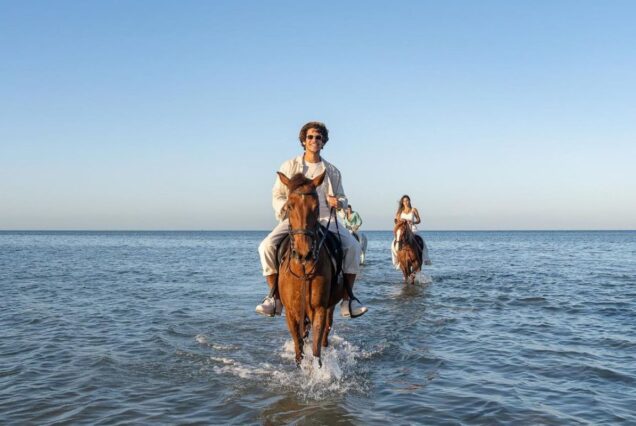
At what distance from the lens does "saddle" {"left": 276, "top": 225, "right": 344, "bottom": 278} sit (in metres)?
7.42

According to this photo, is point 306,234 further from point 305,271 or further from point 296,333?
→ point 296,333

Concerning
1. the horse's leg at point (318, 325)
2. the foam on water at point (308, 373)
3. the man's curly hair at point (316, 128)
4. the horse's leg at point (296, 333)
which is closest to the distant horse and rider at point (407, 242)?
the foam on water at point (308, 373)

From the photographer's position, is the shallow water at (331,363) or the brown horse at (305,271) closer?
the brown horse at (305,271)

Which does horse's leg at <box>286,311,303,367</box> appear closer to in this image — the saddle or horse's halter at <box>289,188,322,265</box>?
the saddle

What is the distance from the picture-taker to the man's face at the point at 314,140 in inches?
308

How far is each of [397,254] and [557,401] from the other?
13316 mm

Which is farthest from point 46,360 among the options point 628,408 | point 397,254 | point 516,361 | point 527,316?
point 397,254

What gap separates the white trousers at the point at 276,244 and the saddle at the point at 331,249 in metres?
0.07

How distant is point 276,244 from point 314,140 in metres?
1.58

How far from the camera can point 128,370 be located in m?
8.52

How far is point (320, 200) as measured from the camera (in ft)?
26.0

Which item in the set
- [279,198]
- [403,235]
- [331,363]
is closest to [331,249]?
[279,198]

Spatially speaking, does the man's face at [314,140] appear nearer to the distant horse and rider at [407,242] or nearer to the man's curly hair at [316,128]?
the man's curly hair at [316,128]

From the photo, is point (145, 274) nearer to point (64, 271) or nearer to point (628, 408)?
point (64, 271)
